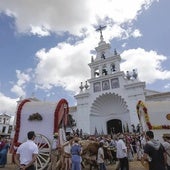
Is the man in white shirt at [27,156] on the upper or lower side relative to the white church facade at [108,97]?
lower

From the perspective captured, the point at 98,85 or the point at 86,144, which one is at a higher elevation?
the point at 98,85

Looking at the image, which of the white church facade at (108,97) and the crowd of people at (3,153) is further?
the white church facade at (108,97)

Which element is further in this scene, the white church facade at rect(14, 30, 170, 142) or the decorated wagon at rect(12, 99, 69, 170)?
the white church facade at rect(14, 30, 170, 142)

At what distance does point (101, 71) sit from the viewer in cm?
2412

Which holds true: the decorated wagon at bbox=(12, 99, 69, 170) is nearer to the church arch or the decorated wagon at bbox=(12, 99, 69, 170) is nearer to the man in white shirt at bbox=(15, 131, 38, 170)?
the man in white shirt at bbox=(15, 131, 38, 170)

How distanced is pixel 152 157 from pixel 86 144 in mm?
4751

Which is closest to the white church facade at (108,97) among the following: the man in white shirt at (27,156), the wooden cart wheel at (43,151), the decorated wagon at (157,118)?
the decorated wagon at (157,118)

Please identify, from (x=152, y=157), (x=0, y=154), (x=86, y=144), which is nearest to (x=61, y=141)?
(x=86, y=144)

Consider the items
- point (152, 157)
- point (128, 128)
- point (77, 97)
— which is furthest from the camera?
point (77, 97)

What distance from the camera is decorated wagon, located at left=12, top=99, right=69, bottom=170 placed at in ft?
22.8

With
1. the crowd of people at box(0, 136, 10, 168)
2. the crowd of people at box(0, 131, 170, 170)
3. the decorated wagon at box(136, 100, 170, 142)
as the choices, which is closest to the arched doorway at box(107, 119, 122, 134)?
the crowd of people at box(0, 131, 170, 170)

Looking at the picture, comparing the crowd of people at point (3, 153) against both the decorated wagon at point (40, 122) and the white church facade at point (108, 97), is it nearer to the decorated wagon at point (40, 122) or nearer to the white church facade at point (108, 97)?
the decorated wagon at point (40, 122)

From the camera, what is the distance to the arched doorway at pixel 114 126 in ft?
71.2

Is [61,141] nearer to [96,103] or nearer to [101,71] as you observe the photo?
[96,103]
